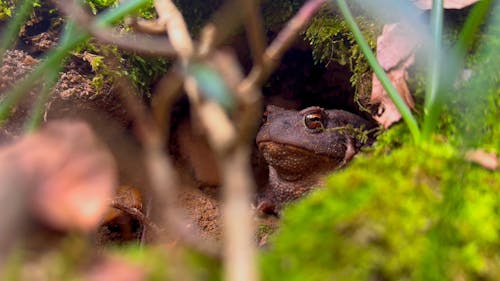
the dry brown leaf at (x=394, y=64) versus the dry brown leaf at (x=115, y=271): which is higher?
the dry brown leaf at (x=394, y=64)

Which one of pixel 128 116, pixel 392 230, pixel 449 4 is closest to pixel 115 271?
pixel 392 230

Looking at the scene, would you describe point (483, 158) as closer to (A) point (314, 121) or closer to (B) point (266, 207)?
(A) point (314, 121)

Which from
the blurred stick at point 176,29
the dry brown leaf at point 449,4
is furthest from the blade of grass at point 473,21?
the dry brown leaf at point 449,4

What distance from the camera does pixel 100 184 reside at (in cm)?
66

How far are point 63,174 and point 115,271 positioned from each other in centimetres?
12

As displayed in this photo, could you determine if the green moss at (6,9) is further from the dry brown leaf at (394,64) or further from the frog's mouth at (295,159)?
the dry brown leaf at (394,64)

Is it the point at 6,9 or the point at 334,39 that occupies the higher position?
the point at 6,9

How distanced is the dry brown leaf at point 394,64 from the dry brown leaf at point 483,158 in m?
0.22

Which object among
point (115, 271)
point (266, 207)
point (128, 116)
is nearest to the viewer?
point (115, 271)

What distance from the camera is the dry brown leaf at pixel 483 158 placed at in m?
1.09

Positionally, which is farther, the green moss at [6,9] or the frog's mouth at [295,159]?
the frog's mouth at [295,159]

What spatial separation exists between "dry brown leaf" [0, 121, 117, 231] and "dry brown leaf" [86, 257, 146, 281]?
0.14 ft

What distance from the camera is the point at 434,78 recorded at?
1194 mm

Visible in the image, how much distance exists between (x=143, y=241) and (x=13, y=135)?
2.05 ft
